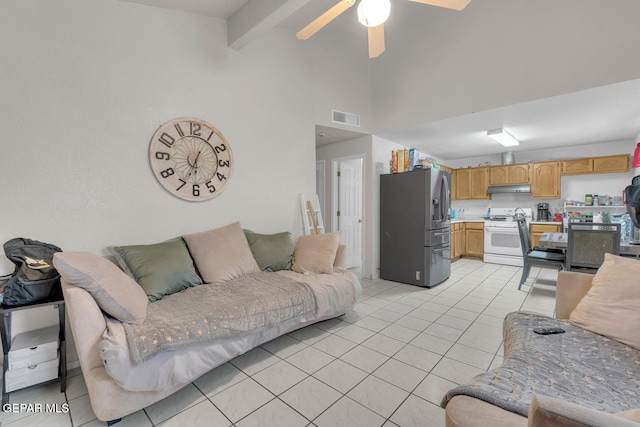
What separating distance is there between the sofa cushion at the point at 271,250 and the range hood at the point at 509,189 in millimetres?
5016

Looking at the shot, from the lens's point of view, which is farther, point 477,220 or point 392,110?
point 477,220

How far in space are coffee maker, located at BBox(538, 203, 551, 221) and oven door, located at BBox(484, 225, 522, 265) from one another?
0.74 m

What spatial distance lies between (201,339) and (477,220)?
603 cm

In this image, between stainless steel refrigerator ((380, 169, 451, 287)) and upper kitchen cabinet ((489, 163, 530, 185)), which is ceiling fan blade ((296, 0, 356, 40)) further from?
upper kitchen cabinet ((489, 163, 530, 185))

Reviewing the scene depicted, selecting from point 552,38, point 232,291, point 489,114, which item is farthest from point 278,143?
point 552,38

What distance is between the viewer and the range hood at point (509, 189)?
5.50 m

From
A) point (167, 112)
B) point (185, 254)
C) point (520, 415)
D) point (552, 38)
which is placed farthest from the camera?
point (552, 38)

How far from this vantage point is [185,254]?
7.86ft

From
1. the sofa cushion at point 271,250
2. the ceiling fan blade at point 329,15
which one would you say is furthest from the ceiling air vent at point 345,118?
the sofa cushion at point 271,250

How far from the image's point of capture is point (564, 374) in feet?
3.86

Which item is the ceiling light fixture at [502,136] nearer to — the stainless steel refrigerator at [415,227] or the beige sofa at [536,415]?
the stainless steel refrigerator at [415,227]

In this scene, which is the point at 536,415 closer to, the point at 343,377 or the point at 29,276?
the point at 343,377

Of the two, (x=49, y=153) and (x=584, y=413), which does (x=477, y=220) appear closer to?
(x=584, y=413)

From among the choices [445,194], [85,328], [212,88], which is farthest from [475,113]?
[85,328]
